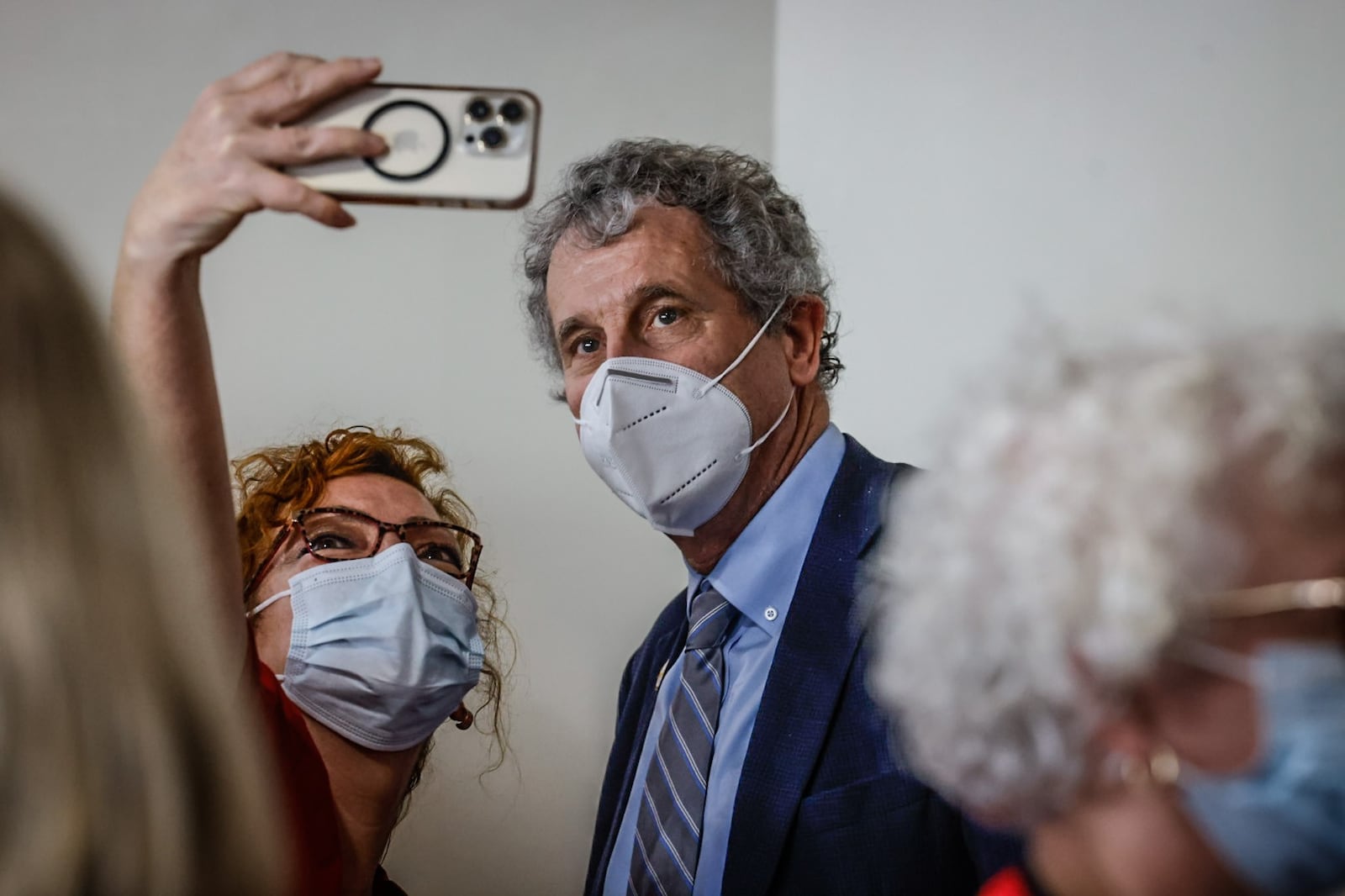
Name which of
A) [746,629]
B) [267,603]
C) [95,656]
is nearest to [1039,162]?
[746,629]

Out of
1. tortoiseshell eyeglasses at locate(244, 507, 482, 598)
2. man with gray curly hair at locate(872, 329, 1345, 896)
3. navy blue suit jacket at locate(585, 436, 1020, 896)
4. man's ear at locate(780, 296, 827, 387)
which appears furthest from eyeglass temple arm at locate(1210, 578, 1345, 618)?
tortoiseshell eyeglasses at locate(244, 507, 482, 598)

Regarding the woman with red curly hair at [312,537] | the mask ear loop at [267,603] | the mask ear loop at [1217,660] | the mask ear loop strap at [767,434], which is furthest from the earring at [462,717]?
the mask ear loop at [1217,660]

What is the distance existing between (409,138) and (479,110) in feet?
0.26

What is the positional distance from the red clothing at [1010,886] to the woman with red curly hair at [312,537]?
2.55 feet

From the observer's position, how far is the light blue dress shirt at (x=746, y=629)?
4.74 ft

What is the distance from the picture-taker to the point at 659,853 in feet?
4.83

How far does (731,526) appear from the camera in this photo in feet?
5.47

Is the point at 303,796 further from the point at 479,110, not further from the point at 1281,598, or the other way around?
the point at 1281,598

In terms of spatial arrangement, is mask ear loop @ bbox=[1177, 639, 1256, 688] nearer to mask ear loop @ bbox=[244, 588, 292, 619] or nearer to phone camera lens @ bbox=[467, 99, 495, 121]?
phone camera lens @ bbox=[467, 99, 495, 121]

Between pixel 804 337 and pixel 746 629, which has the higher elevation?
pixel 804 337

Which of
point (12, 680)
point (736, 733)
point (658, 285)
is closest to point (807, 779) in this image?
point (736, 733)

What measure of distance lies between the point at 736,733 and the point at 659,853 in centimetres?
18

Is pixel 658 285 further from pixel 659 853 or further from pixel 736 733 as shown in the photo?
pixel 659 853

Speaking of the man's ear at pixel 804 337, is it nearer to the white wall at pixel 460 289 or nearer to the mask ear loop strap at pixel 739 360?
the mask ear loop strap at pixel 739 360
